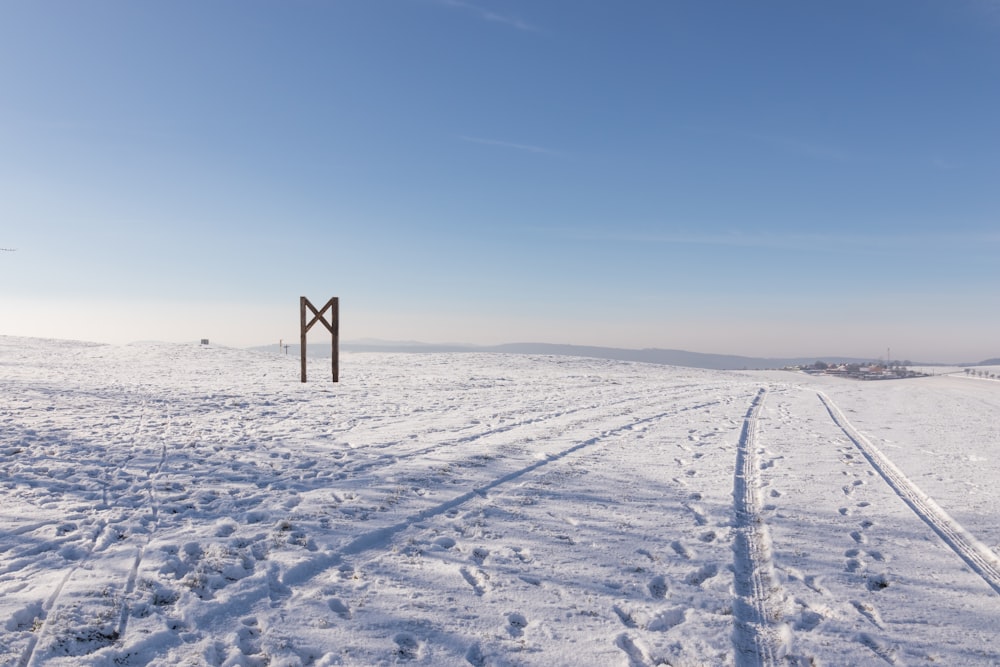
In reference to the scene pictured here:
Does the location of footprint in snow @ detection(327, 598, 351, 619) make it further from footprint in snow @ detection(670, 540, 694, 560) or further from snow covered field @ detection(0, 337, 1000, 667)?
footprint in snow @ detection(670, 540, 694, 560)

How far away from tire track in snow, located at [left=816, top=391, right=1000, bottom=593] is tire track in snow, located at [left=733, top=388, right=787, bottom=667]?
1.84 m

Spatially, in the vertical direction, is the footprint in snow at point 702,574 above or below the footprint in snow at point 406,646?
above

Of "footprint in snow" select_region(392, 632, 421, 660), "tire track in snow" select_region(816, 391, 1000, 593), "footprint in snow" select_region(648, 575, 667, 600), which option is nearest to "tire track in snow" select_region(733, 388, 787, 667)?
"footprint in snow" select_region(648, 575, 667, 600)

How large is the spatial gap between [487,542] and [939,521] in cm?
556

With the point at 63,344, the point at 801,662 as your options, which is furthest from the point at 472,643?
the point at 63,344

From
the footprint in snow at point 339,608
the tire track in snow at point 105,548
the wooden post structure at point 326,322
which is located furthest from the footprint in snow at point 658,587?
the wooden post structure at point 326,322

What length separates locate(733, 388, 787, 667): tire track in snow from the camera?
3875 mm

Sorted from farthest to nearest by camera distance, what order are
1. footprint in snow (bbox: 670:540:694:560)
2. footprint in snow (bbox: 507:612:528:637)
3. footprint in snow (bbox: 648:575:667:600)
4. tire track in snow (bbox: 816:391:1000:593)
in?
1. footprint in snow (bbox: 670:540:694:560)
2. tire track in snow (bbox: 816:391:1000:593)
3. footprint in snow (bbox: 648:575:667:600)
4. footprint in snow (bbox: 507:612:528:637)

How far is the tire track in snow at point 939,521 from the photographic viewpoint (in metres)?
5.29

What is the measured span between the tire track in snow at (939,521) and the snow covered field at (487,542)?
35 millimetres

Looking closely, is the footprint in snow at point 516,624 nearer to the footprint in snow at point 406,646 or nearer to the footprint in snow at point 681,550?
the footprint in snow at point 406,646

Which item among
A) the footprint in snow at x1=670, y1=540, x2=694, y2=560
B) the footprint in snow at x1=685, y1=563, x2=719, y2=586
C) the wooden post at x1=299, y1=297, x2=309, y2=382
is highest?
the wooden post at x1=299, y1=297, x2=309, y2=382

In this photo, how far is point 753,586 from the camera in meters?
4.80

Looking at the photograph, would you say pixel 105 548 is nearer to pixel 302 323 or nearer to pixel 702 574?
pixel 702 574
